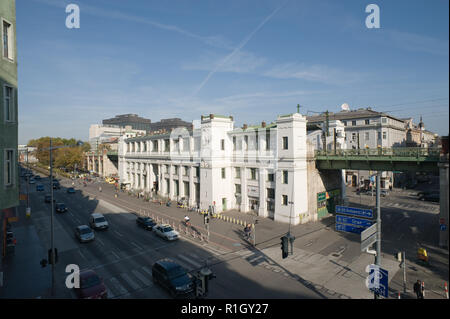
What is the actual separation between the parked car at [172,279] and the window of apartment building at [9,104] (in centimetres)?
1319

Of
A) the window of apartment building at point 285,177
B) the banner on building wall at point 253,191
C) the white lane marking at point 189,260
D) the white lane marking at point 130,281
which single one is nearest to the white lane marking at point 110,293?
the white lane marking at point 130,281

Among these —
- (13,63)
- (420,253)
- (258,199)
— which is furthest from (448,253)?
(258,199)

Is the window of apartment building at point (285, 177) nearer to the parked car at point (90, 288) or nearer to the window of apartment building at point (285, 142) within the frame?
the window of apartment building at point (285, 142)

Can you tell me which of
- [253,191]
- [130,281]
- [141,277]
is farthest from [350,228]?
[253,191]

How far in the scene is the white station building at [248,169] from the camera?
32.4m

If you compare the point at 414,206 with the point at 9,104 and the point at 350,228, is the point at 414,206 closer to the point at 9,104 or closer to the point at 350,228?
the point at 350,228

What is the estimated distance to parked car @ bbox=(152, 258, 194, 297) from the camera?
16.2 m

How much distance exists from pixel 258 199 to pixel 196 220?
30.2 ft

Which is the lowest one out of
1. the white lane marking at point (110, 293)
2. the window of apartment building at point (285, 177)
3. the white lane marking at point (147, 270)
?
the white lane marking at point (110, 293)

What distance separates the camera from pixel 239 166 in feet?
128

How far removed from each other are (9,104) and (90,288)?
12327 mm

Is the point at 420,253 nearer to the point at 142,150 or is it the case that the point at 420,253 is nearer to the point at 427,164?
the point at 427,164

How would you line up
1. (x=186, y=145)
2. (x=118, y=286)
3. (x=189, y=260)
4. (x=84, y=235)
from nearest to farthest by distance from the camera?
(x=118, y=286), (x=189, y=260), (x=84, y=235), (x=186, y=145)

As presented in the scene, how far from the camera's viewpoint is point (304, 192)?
3291 cm
